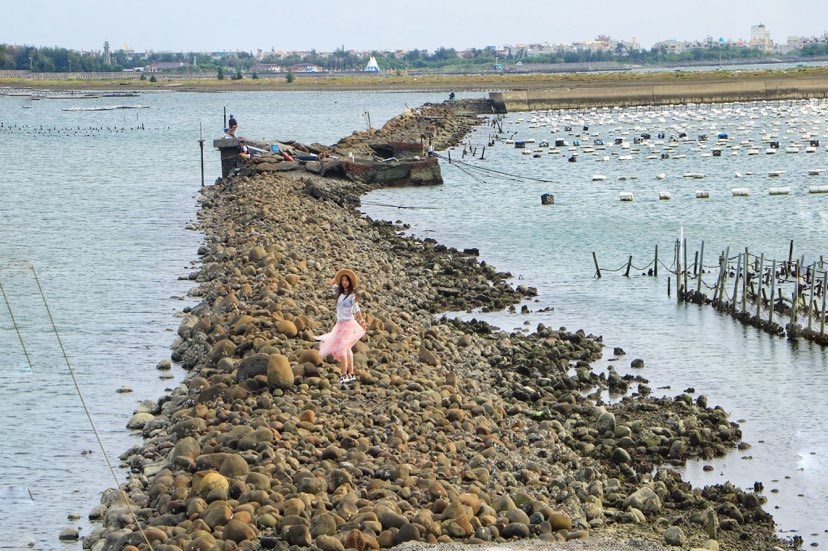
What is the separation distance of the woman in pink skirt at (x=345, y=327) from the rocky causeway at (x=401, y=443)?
0.25m

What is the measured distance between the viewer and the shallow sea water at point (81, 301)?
17.2m

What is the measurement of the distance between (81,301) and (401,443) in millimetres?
16906

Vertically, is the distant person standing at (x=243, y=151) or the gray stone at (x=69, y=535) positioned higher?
the distant person standing at (x=243, y=151)

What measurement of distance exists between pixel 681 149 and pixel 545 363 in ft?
180

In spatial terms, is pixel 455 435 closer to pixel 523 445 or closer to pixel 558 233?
pixel 523 445

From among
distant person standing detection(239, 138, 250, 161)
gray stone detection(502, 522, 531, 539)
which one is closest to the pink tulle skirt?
gray stone detection(502, 522, 531, 539)

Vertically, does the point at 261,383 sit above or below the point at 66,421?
above

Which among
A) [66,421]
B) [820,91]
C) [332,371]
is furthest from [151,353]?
[820,91]

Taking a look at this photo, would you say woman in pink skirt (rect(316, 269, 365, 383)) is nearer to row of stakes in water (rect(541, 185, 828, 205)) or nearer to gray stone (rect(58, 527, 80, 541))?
gray stone (rect(58, 527, 80, 541))

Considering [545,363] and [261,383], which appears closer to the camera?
[261,383]

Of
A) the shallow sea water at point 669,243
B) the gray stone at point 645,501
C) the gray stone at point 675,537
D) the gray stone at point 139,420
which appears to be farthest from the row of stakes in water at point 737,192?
the gray stone at point 675,537

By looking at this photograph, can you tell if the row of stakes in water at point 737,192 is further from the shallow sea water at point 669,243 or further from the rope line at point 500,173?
the rope line at point 500,173

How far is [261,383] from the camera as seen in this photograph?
17.5m

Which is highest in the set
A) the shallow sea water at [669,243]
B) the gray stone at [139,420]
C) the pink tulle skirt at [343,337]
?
the pink tulle skirt at [343,337]
